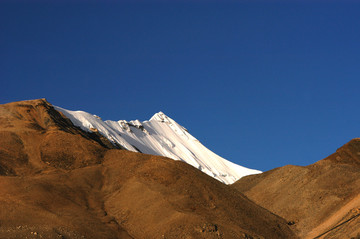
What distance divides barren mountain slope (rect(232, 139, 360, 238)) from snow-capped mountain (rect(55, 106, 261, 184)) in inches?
1422

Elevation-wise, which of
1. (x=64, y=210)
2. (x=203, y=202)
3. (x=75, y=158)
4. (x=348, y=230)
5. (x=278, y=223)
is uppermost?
(x=75, y=158)

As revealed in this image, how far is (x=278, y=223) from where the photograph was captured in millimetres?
39094

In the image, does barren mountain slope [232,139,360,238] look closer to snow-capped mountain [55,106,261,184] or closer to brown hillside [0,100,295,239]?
brown hillside [0,100,295,239]

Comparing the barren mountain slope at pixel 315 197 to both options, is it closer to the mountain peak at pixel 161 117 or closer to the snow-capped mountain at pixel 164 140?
the snow-capped mountain at pixel 164 140

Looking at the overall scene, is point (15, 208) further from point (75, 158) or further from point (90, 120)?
point (90, 120)

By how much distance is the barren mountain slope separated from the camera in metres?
36.6

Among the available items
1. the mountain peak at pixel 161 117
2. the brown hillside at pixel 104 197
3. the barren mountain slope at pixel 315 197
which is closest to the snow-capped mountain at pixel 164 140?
the mountain peak at pixel 161 117

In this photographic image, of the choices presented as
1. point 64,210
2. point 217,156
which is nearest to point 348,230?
point 64,210

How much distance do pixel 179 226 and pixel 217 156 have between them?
87.8 m

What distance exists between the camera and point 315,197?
44.8m

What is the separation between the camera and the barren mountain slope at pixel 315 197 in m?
36.6

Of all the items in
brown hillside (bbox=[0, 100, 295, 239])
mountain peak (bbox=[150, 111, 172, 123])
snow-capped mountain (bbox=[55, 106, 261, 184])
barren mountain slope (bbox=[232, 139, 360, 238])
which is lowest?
barren mountain slope (bbox=[232, 139, 360, 238])

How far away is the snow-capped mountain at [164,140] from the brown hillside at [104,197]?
36775 millimetres

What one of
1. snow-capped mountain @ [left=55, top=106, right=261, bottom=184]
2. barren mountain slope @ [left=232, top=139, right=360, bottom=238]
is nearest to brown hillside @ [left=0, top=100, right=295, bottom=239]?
barren mountain slope @ [left=232, top=139, right=360, bottom=238]
